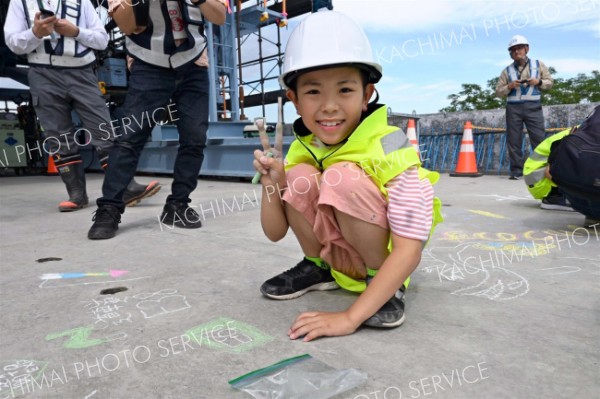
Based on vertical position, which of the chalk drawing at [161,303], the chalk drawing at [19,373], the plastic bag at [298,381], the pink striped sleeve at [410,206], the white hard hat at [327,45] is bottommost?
the chalk drawing at [161,303]

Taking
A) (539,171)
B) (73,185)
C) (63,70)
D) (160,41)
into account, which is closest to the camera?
(160,41)

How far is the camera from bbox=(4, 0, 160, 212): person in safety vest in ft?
9.27

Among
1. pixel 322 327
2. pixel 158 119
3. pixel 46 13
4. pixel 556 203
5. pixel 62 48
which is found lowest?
pixel 556 203

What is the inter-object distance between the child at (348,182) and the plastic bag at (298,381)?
143 mm

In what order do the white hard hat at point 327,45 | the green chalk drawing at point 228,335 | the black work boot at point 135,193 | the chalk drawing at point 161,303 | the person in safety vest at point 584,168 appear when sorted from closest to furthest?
1. the green chalk drawing at point 228,335
2. the white hard hat at point 327,45
3. the chalk drawing at point 161,303
4. the person in safety vest at point 584,168
5. the black work boot at point 135,193

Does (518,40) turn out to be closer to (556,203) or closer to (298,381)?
(556,203)

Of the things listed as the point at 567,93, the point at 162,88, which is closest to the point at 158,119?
the point at 162,88

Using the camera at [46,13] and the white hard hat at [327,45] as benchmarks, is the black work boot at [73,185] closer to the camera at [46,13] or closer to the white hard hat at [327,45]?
the camera at [46,13]

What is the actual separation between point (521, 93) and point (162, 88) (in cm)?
429

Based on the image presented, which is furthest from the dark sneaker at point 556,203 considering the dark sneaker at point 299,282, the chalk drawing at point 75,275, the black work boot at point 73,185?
the black work boot at point 73,185

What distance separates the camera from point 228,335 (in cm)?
111

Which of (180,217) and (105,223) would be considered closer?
(105,223)

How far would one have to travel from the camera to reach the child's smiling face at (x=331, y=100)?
1196mm

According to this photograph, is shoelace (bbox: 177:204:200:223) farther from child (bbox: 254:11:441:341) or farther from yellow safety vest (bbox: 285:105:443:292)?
yellow safety vest (bbox: 285:105:443:292)
